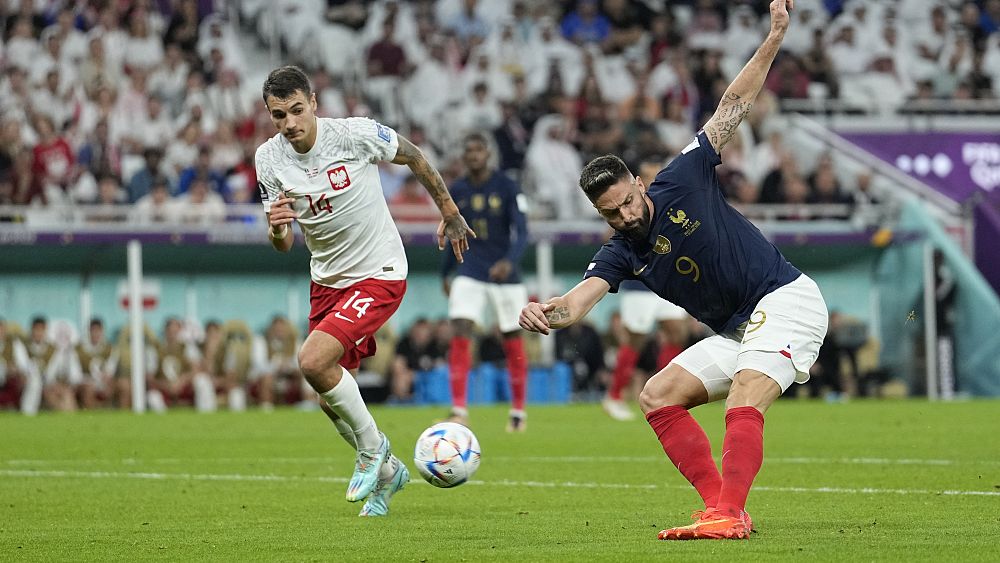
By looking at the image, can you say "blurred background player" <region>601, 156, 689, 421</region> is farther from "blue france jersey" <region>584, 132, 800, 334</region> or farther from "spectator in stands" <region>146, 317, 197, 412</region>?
"blue france jersey" <region>584, 132, 800, 334</region>

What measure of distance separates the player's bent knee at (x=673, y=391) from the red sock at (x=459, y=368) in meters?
7.81

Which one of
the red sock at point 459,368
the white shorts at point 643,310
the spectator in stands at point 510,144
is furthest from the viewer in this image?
the spectator in stands at point 510,144

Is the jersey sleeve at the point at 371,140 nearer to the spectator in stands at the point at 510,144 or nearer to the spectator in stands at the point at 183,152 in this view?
the spectator in stands at the point at 183,152

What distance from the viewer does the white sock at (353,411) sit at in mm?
8312

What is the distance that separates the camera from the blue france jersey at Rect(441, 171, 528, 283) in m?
15.9

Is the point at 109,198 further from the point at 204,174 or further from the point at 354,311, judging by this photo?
the point at 354,311

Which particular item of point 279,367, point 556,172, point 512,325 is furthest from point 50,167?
point 512,325

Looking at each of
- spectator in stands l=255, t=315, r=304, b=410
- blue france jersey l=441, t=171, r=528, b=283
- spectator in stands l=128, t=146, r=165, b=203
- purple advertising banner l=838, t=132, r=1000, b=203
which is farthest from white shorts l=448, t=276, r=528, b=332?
purple advertising banner l=838, t=132, r=1000, b=203

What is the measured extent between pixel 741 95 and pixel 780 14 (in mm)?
443

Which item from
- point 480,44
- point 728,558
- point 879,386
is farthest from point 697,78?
point 728,558

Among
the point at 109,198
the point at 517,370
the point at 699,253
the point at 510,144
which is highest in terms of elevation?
the point at 699,253

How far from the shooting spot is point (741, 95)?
739 centimetres

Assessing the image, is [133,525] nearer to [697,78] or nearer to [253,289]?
[253,289]

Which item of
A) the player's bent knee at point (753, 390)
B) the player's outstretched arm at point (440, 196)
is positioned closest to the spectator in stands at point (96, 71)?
the player's outstretched arm at point (440, 196)
